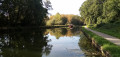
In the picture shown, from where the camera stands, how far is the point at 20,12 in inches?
1590

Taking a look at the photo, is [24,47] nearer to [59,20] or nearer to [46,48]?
[46,48]

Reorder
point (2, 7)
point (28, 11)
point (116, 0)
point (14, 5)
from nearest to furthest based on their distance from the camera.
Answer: point (116, 0) < point (2, 7) < point (14, 5) < point (28, 11)

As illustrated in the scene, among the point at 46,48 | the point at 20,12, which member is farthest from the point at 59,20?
the point at 46,48

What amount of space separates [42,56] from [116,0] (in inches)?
974

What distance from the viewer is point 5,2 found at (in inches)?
1403

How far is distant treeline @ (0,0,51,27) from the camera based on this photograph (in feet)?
117

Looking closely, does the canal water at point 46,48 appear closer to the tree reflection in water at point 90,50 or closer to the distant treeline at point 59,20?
→ the tree reflection in water at point 90,50

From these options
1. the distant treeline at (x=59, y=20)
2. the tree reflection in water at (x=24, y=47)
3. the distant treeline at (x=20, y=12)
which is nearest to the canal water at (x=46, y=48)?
the tree reflection in water at (x=24, y=47)

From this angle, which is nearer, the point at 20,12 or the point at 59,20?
the point at 20,12

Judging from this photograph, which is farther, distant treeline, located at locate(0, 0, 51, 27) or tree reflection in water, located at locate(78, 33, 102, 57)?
distant treeline, located at locate(0, 0, 51, 27)

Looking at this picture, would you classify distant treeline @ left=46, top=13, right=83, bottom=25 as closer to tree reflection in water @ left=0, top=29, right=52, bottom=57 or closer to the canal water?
tree reflection in water @ left=0, top=29, right=52, bottom=57

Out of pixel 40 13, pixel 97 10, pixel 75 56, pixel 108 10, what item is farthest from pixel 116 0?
pixel 40 13

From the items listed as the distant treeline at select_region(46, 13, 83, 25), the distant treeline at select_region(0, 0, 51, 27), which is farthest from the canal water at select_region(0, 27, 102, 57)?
the distant treeline at select_region(46, 13, 83, 25)

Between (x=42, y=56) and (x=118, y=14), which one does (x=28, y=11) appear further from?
(x=42, y=56)
